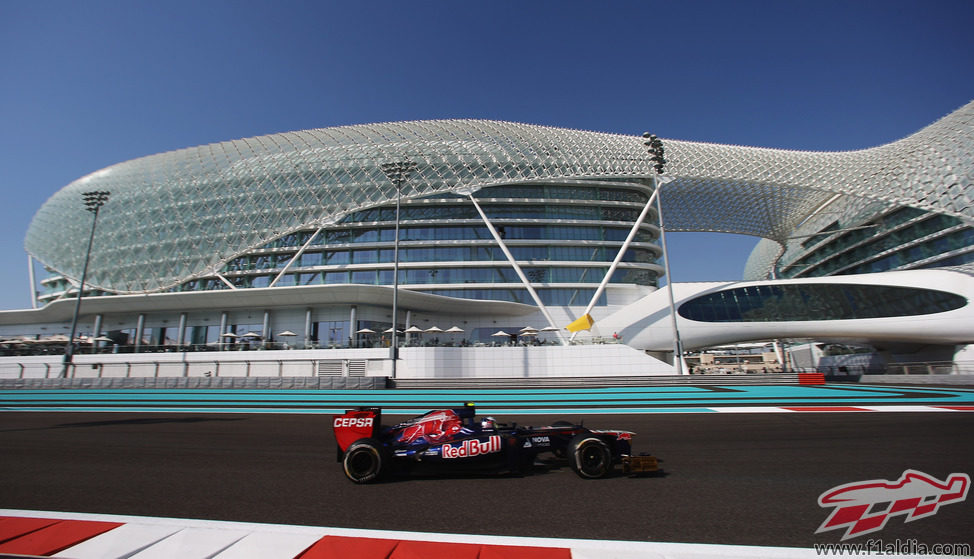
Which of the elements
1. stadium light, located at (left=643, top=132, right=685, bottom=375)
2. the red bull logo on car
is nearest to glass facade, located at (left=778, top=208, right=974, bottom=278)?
stadium light, located at (left=643, top=132, right=685, bottom=375)

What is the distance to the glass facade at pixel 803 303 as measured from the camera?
34.0 meters

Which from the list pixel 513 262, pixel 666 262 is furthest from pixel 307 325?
pixel 666 262

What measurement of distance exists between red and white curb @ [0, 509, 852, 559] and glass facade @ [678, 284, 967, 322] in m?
34.9

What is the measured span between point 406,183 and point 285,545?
41.0 meters

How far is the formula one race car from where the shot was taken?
249 inches

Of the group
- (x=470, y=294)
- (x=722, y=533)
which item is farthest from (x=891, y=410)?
(x=470, y=294)

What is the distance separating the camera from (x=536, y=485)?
609cm

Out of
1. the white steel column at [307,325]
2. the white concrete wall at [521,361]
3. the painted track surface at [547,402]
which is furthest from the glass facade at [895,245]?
the white steel column at [307,325]

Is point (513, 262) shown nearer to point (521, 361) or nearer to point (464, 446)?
point (521, 361)

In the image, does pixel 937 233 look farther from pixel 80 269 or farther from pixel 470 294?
pixel 80 269

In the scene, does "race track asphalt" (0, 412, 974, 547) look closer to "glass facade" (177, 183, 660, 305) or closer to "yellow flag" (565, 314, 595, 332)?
"yellow flag" (565, 314, 595, 332)

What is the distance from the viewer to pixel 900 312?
33781mm

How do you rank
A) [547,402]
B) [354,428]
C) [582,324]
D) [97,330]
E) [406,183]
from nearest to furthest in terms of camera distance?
[354,428] < [547,402] < [582,324] < [406,183] < [97,330]

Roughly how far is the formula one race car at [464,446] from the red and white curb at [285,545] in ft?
6.90
